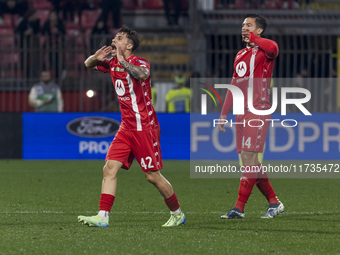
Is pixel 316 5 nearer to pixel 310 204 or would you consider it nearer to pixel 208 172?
pixel 208 172

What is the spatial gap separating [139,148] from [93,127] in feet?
30.6

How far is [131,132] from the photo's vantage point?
7.39 meters

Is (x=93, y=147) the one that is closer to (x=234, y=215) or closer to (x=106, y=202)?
(x=234, y=215)

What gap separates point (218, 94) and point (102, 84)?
2672 millimetres

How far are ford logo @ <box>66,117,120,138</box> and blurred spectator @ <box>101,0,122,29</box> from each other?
17.6 ft

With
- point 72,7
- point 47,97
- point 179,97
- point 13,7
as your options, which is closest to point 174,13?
point 72,7

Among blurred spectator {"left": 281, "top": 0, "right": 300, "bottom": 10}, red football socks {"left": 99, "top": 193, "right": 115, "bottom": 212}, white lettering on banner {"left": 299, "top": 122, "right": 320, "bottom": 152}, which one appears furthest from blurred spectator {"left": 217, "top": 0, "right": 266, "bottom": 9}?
red football socks {"left": 99, "top": 193, "right": 115, "bottom": 212}

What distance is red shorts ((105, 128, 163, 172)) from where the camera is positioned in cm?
733


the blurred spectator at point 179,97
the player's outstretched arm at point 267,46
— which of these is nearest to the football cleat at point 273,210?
the player's outstretched arm at point 267,46

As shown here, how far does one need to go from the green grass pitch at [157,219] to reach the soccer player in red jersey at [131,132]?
0.27 m

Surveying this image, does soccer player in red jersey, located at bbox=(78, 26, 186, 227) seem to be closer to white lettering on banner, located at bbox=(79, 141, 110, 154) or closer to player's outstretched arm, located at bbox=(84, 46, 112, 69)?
player's outstretched arm, located at bbox=(84, 46, 112, 69)

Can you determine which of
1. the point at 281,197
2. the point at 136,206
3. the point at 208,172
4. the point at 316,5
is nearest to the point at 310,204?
the point at 281,197

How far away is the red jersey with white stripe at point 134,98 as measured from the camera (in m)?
7.32

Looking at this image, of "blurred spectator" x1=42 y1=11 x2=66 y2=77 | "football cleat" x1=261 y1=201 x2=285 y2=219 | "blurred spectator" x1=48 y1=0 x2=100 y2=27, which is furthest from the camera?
"blurred spectator" x1=48 y1=0 x2=100 y2=27
